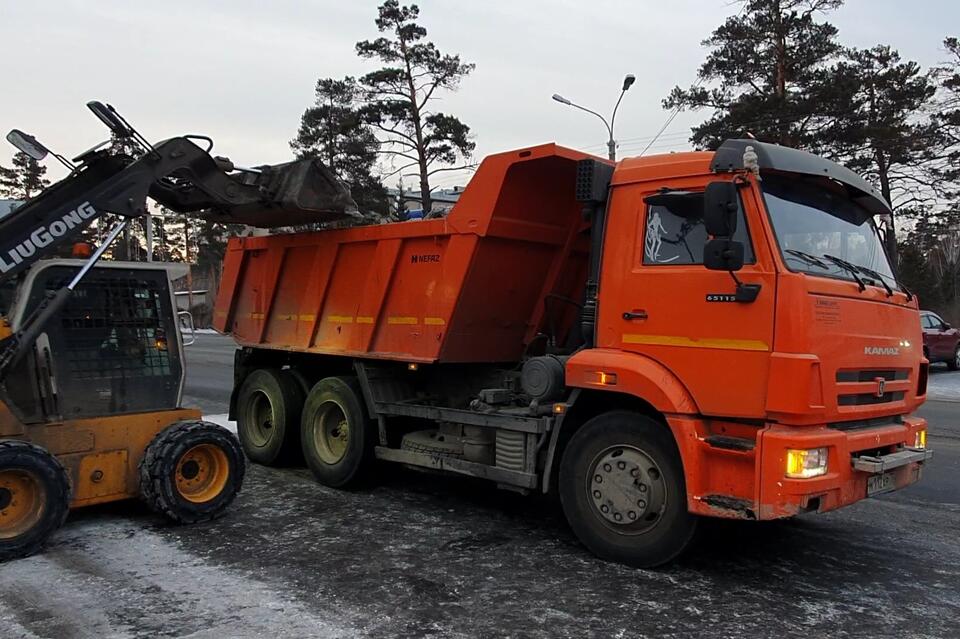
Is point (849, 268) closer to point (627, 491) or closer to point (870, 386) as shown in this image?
point (870, 386)

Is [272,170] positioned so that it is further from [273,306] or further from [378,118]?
[378,118]

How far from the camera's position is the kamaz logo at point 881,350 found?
4.85m

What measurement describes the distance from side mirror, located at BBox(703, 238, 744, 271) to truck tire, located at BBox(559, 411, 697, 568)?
1.11m

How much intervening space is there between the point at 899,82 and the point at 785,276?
90.5 feet

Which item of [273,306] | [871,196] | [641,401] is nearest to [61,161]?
[273,306]

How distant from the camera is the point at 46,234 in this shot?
19.4 feet

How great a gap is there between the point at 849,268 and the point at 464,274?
2881 millimetres

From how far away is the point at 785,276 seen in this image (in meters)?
4.55

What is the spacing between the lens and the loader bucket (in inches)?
293

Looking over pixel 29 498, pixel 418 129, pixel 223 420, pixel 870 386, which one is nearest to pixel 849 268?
pixel 870 386

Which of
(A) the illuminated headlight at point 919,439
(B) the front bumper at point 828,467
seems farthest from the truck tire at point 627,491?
(A) the illuminated headlight at point 919,439

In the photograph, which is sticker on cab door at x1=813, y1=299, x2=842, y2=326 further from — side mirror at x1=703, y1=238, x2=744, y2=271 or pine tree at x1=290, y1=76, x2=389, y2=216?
pine tree at x1=290, y1=76, x2=389, y2=216

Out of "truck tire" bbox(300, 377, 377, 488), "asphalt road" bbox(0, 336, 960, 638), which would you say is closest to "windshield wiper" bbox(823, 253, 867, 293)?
"asphalt road" bbox(0, 336, 960, 638)

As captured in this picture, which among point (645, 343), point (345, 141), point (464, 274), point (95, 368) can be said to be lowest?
point (95, 368)
